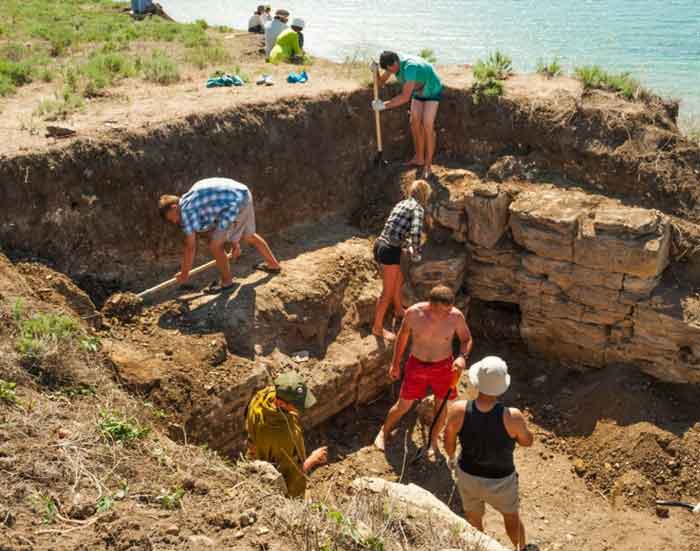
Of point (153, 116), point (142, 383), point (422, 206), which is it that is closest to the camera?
point (142, 383)

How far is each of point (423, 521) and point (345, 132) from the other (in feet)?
21.4

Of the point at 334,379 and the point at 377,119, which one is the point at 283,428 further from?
the point at 377,119

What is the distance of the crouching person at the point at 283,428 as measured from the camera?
518 cm

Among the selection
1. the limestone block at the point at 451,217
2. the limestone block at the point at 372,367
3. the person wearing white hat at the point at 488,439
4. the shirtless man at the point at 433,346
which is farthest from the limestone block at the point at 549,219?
the person wearing white hat at the point at 488,439

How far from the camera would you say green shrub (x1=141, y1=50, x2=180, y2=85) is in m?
10.8

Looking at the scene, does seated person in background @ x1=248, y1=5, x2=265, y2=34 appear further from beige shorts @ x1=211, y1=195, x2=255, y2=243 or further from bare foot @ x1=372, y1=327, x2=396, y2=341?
bare foot @ x1=372, y1=327, x2=396, y2=341

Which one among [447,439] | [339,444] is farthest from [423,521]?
[339,444]

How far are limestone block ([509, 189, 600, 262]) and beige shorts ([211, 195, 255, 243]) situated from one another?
3269mm

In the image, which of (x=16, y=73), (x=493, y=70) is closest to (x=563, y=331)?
(x=493, y=70)

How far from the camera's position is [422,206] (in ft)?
26.6

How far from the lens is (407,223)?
8.02m

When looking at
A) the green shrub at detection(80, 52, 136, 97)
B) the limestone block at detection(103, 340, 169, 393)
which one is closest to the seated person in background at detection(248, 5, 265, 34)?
the green shrub at detection(80, 52, 136, 97)

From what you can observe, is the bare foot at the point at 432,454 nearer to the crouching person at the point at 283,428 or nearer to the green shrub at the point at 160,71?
the crouching person at the point at 283,428

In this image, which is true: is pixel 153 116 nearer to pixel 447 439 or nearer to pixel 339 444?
pixel 339 444
